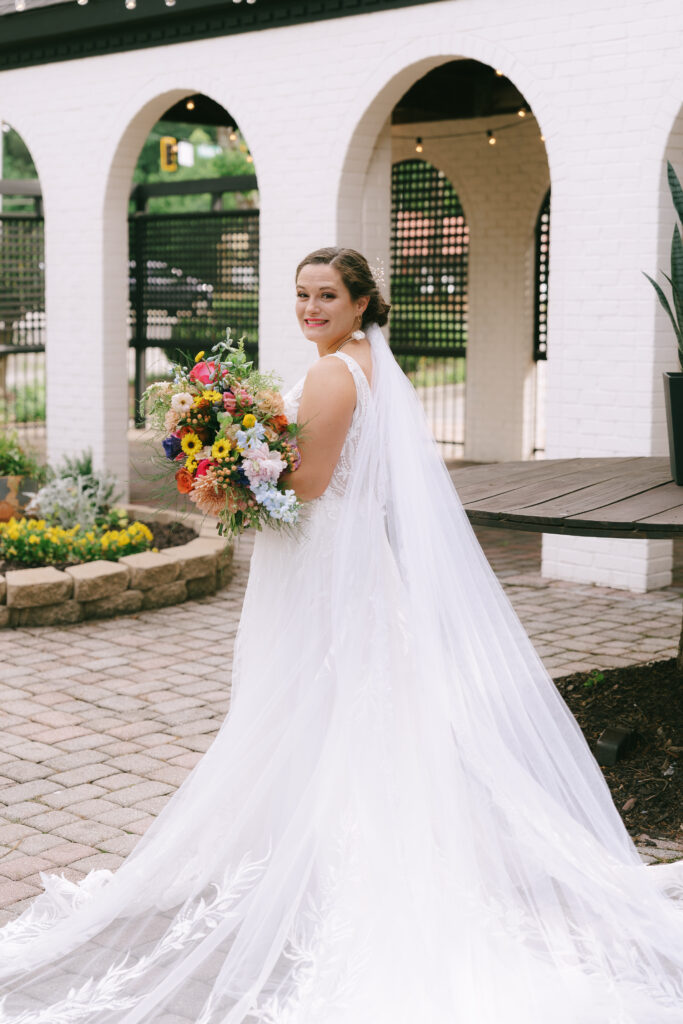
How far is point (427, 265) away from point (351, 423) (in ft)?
34.0

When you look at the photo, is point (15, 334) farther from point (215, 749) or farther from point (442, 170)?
point (215, 749)

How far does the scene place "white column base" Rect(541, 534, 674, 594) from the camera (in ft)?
24.8

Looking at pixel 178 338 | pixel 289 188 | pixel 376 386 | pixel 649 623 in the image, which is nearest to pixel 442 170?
pixel 178 338

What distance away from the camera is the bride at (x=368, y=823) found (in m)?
3.00

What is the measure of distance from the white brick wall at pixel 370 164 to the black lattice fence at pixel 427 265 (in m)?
1.30

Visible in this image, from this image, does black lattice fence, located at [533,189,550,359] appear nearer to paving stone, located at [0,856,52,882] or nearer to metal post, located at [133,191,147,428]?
metal post, located at [133,191,147,428]

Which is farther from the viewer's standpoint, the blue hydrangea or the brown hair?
the brown hair

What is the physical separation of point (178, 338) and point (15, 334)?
5.52ft

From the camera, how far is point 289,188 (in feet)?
29.1

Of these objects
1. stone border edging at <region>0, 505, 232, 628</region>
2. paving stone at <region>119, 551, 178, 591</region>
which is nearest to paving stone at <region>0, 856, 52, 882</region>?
stone border edging at <region>0, 505, 232, 628</region>

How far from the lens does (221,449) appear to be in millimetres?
3242

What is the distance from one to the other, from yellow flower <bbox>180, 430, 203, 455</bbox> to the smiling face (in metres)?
0.48

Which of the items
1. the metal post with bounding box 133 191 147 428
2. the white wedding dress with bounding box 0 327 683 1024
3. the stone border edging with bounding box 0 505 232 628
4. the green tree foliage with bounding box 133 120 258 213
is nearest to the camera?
the white wedding dress with bounding box 0 327 683 1024

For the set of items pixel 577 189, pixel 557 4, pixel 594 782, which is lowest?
pixel 594 782
